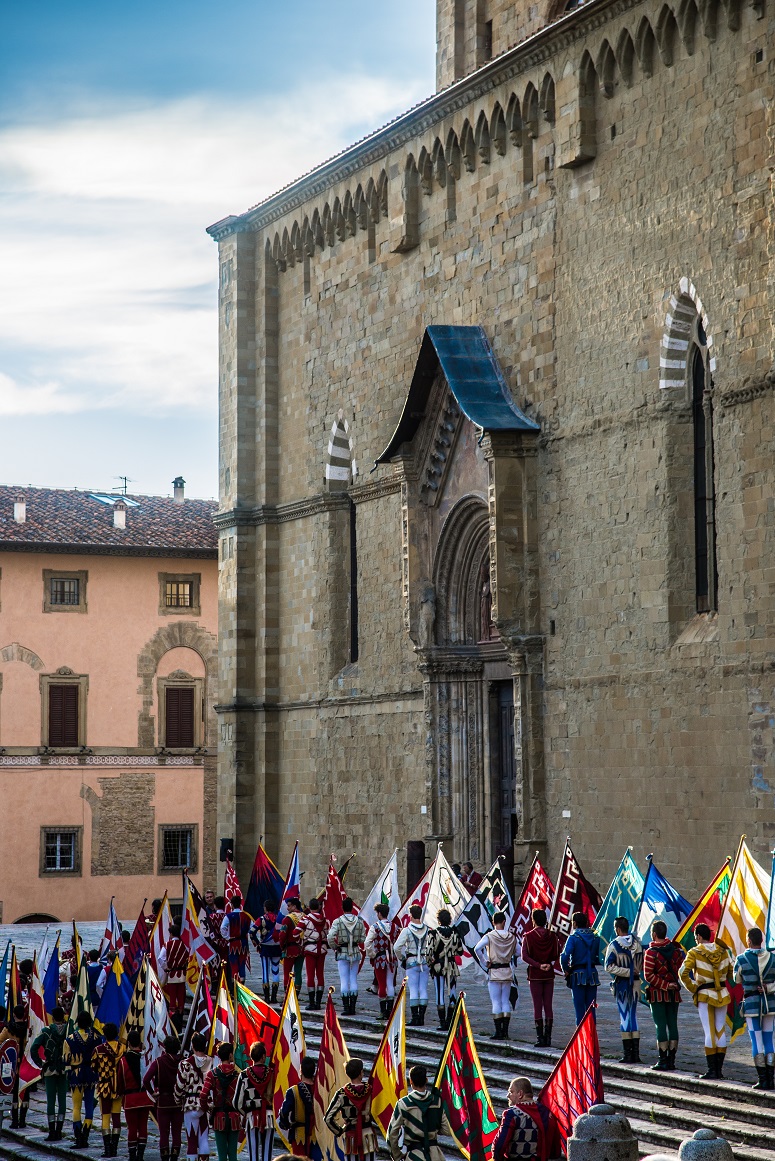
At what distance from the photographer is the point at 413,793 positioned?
106ft

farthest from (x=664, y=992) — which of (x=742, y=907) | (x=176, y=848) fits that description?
(x=176, y=848)

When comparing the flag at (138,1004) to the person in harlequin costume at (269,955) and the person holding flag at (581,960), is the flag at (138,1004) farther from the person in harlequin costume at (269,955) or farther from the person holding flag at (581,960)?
the person holding flag at (581,960)

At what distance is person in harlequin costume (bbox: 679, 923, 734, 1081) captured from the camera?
1733 centimetres

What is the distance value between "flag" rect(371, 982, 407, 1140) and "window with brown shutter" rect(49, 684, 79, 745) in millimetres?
39826

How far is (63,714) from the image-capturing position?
5338 centimetres

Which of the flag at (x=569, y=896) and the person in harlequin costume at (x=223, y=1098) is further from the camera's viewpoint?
the flag at (x=569, y=896)

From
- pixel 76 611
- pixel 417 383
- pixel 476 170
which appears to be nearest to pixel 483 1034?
pixel 417 383

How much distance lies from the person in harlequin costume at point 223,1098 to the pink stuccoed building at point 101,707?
3536 cm

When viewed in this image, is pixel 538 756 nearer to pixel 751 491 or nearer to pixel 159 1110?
pixel 751 491

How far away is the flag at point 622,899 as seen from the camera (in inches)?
858

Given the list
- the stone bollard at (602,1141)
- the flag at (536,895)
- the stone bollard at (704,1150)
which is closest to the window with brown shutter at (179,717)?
the flag at (536,895)

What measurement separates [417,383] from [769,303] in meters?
8.74

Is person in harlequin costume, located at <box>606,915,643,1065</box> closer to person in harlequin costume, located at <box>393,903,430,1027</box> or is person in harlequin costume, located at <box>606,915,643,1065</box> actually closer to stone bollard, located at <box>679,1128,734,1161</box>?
person in harlequin costume, located at <box>393,903,430,1027</box>

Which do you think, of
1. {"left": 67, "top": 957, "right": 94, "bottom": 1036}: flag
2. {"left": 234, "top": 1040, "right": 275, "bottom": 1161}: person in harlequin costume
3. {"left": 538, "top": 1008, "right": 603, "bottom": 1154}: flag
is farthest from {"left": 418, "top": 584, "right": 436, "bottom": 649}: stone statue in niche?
{"left": 538, "top": 1008, "right": 603, "bottom": 1154}: flag
